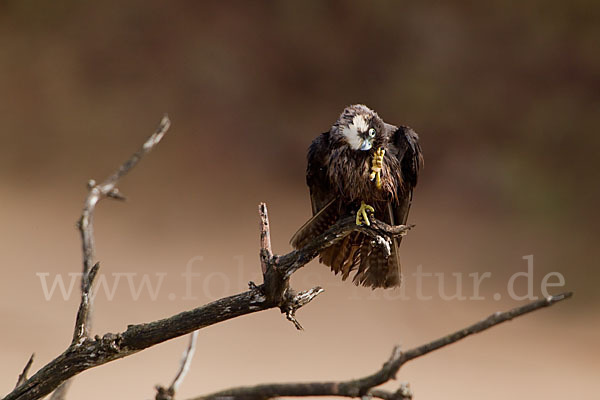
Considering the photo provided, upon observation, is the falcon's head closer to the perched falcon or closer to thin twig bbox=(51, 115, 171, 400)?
the perched falcon

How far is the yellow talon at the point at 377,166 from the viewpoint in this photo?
84.0 inches

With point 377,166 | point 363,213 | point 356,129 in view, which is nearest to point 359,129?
point 356,129

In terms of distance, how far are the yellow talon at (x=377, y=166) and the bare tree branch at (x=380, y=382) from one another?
0.94 m

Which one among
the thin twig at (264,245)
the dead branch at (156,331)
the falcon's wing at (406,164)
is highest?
the falcon's wing at (406,164)

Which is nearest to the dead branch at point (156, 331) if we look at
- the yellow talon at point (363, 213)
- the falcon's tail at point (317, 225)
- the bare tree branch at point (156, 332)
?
the bare tree branch at point (156, 332)

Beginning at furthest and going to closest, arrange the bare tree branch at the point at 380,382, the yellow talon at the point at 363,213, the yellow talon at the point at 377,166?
the yellow talon at the point at 377,166, the yellow talon at the point at 363,213, the bare tree branch at the point at 380,382

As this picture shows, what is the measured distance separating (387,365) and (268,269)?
0.58 m

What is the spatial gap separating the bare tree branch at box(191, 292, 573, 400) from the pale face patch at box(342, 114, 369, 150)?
3.05 ft

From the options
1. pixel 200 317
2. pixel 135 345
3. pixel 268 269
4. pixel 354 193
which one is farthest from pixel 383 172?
pixel 135 345

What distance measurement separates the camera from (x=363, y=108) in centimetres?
212

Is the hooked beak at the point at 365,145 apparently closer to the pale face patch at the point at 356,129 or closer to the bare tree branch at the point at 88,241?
the pale face patch at the point at 356,129

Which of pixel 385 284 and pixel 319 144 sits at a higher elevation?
pixel 319 144

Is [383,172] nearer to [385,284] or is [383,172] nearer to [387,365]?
[385,284]

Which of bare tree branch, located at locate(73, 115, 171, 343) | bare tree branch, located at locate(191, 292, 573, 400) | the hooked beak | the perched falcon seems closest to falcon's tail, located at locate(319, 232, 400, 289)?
the perched falcon
